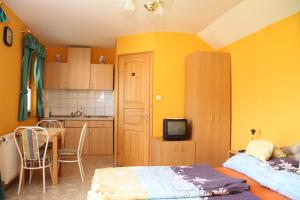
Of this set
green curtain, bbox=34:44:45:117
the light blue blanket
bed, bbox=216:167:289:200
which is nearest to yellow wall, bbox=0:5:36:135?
green curtain, bbox=34:44:45:117

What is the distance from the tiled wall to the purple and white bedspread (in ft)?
12.0

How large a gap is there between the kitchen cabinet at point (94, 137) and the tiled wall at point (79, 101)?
1.67ft

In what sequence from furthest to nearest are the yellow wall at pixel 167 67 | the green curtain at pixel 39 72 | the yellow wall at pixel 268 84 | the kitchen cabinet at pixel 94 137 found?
the kitchen cabinet at pixel 94 137
the green curtain at pixel 39 72
the yellow wall at pixel 167 67
the yellow wall at pixel 268 84

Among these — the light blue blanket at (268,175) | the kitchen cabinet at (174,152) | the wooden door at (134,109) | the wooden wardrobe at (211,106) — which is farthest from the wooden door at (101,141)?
the light blue blanket at (268,175)

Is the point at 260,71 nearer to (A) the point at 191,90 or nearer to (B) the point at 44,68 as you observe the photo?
(A) the point at 191,90

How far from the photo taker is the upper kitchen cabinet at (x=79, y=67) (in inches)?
209

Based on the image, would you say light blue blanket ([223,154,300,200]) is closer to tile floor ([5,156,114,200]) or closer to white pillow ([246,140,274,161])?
white pillow ([246,140,274,161])

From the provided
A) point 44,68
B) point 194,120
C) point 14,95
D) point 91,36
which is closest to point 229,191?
point 194,120

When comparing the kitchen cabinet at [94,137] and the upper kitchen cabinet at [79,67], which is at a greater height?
the upper kitchen cabinet at [79,67]

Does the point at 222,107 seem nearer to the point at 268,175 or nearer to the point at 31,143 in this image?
the point at 268,175

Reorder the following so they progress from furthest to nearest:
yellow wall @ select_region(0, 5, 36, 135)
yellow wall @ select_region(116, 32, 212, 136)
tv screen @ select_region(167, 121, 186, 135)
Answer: yellow wall @ select_region(116, 32, 212, 136)
tv screen @ select_region(167, 121, 186, 135)
yellow wall @ select_region(0, 5, 36, 135)

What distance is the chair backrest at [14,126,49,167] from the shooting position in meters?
3.05

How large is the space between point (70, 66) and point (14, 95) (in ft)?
6.20

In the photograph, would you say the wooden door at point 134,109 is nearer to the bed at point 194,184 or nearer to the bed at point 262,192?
the bed at point 194,184
